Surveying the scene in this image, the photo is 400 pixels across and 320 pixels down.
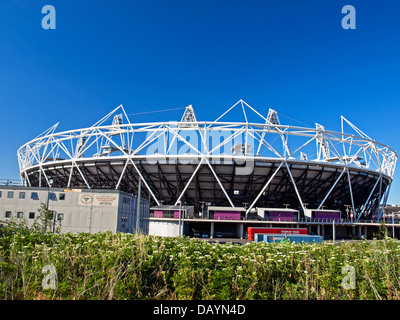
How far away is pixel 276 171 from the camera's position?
41562mm

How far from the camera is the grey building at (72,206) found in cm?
2255

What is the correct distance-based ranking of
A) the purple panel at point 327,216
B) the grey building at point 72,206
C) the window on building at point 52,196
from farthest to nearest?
the purple panel at point 327,216, the window on building at point 52,196, the grey building at point 72,206

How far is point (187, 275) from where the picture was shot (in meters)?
6.24

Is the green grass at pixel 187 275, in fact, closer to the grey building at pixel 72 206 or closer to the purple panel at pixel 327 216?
the grey building at pixel 72 206

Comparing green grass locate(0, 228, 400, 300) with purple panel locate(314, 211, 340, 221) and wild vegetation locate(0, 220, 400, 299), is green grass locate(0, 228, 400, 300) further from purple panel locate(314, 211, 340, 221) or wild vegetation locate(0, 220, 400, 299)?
purple panel locate(314, 211, 340, 221)

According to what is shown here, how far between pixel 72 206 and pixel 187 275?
19663 millimetres

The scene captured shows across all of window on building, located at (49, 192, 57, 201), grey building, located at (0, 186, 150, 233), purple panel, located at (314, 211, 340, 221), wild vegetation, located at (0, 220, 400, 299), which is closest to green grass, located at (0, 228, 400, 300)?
wild vegetation, located at (0, 220, 400, 299)

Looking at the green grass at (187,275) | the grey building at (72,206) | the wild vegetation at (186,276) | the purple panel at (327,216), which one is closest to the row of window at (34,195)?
the grey building at (72,206)

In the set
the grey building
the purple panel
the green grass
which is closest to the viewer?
the green grass

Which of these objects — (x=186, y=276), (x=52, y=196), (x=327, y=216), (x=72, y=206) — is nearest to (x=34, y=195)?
(x=52, y=196)

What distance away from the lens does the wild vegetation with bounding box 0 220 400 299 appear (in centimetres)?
598

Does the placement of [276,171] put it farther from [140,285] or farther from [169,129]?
[140,285]

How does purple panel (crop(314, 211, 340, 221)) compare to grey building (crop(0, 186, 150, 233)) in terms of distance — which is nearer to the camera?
grey building (crop(0, 186, 150, 233))

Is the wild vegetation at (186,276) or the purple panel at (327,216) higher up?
the purple panel at (327,216)
